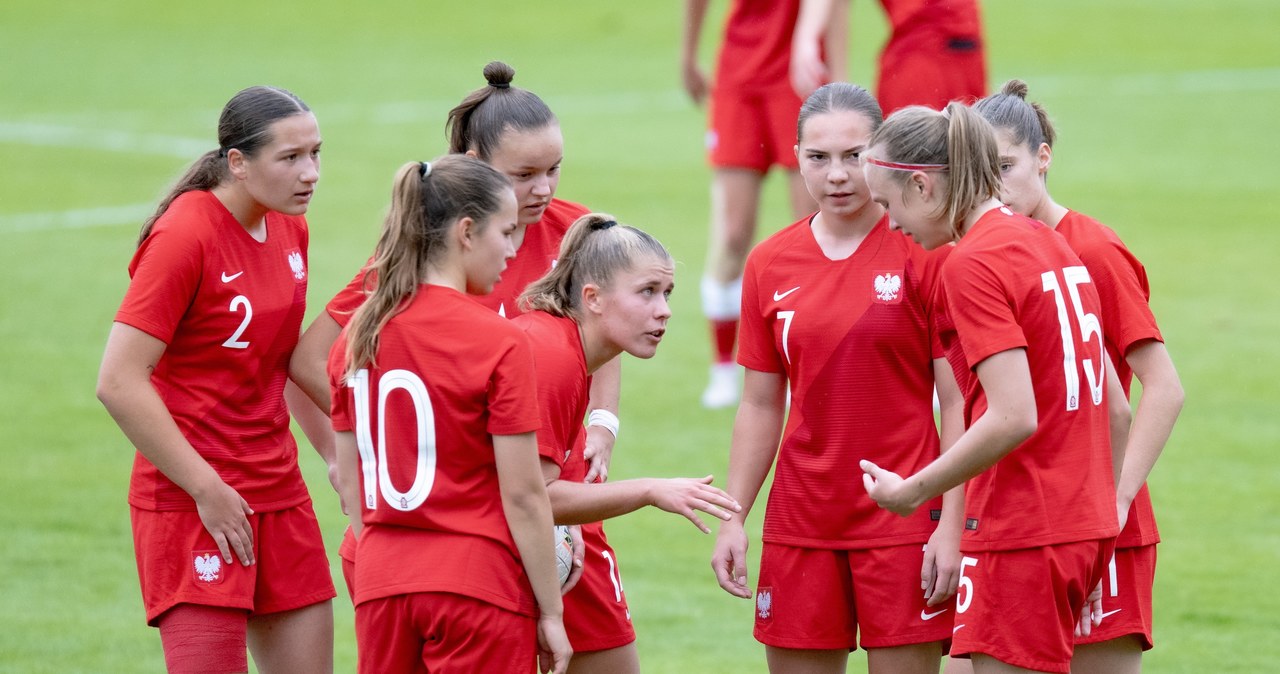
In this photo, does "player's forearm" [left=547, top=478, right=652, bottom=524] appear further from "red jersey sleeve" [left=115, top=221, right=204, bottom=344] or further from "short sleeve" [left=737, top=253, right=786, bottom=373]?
"red jersey sleeve" [left=115, top=221, right=204, bottom=344]

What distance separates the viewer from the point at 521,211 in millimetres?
4781

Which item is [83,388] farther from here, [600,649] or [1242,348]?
[1242,348]

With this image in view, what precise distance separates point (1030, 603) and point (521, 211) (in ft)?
5.81

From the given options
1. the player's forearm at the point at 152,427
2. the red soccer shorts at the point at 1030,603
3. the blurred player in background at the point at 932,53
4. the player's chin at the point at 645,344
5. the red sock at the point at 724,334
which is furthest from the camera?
the red sock at the point at 724,334

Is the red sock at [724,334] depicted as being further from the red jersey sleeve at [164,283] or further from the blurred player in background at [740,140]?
the red jersey sleeve at [164,283]

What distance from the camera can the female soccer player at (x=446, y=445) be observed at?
12.6 ft

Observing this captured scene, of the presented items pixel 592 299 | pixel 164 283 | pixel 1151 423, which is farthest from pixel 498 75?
pixel 1151 423

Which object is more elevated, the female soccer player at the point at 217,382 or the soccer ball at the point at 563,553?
the female soccer player at the point at 217,382

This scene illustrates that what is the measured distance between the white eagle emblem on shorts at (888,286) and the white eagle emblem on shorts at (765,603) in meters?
0.89

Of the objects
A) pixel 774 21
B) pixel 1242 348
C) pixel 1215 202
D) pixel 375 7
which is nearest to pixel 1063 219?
pixel 774 21

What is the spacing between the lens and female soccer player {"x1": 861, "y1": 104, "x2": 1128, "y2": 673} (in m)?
3.97

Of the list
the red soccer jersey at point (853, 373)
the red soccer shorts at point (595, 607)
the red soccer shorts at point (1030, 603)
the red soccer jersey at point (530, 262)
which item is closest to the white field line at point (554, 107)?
the red soccer jersey at point (530, 262)

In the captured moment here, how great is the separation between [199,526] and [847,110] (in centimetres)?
211

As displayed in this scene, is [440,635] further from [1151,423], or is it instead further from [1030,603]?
[1151,423]
